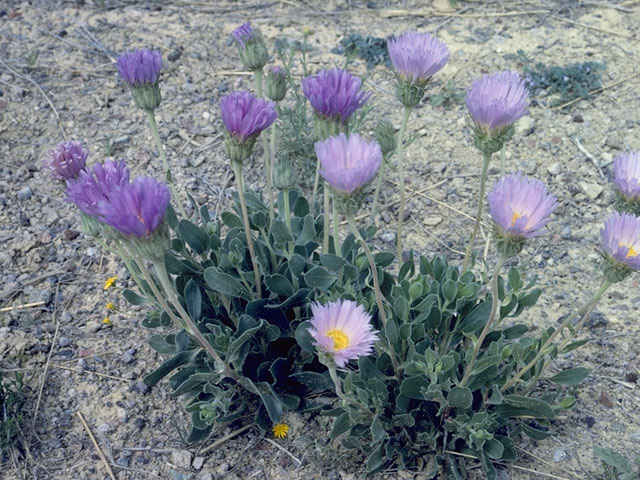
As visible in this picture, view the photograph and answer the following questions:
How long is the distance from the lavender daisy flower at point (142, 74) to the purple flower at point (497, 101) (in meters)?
0.96

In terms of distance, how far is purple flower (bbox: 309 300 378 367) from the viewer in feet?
6.32

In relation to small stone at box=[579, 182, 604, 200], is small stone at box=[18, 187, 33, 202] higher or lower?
lower

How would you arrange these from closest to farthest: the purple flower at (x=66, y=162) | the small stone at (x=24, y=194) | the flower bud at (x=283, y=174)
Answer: the flower bud at (x=283, y=174), the purple flower at (x=66, y=162), the small stone at (x=24, y=194)

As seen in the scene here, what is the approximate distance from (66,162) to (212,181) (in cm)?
140

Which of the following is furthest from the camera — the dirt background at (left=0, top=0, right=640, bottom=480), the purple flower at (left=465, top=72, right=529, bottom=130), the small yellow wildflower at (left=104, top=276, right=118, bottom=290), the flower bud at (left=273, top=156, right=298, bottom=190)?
the small yellow wildflower at (left=104, top=276, right=118, bottom=290)

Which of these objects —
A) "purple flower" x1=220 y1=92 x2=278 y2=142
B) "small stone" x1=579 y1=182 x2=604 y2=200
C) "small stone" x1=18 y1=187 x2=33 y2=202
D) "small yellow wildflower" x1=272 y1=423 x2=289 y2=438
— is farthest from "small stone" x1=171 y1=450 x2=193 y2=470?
"small stone" x1=579 y1=182 x2=604 y2=200

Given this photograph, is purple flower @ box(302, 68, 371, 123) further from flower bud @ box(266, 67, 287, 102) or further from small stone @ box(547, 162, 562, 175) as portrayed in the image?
small stone @ box(547, 162, 562, 175)

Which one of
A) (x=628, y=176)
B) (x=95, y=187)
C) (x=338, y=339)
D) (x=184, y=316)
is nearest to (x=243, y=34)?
(x=95, y=187)

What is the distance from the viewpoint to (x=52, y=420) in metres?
2.64

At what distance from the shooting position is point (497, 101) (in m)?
2.02

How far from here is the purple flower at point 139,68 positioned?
228 centimetres

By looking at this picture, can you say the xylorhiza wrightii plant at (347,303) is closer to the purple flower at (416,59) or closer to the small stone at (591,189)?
the purple flower at (416,59)

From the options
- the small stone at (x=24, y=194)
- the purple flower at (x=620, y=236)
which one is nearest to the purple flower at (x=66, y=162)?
the small stone at (x=24, y=194)

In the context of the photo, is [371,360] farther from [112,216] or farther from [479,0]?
[479,0]
